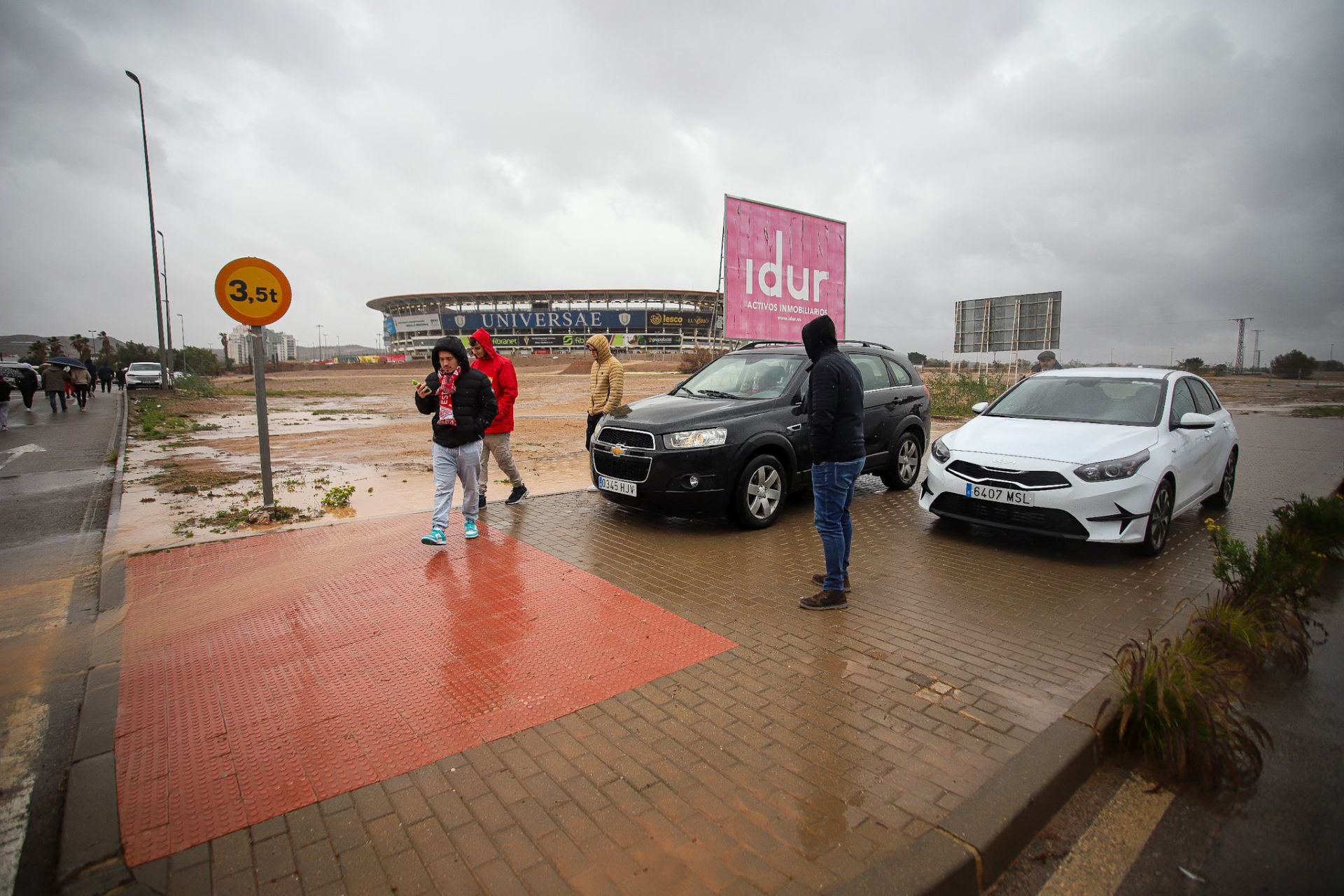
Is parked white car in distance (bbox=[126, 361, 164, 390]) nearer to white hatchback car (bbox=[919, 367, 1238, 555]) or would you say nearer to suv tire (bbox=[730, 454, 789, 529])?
suv tire (bbox=[730, 454, 789, 529])

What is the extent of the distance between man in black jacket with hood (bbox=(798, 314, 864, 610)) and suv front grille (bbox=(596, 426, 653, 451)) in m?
2.08

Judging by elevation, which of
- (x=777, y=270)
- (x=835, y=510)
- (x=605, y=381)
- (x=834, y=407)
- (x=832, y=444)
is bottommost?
(x=835, y=510)

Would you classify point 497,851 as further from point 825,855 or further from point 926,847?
point 926,847

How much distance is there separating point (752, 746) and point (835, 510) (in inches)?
76.2

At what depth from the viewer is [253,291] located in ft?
22.0

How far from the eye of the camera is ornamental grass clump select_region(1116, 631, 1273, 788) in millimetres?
2748

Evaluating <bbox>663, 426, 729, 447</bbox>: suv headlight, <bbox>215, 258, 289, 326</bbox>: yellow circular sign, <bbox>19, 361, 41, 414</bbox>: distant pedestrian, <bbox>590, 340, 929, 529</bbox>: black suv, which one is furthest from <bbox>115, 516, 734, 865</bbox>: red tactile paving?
<bbox>19, 361, 41, 414</bbox>: distant pedestrian

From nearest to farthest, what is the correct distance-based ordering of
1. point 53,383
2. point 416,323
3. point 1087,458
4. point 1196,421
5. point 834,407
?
point 834,407 < point 1087,458 < point 1196,421 < point 53,383 < point 416,323

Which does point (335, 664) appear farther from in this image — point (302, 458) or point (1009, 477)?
point (302, 458)

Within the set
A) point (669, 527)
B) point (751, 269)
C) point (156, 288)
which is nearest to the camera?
point (669, 527)

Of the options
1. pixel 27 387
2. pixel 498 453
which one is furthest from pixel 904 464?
pixel 27 387

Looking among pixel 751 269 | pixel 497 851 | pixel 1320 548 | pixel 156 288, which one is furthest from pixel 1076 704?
pixel 156 288

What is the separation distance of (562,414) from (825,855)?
19.3 metres

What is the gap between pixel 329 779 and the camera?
266cm
